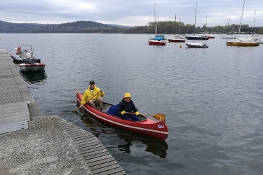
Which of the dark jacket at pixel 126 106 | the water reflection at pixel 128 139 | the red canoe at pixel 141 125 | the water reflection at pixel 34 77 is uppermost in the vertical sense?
the dark jacket at pixel 126 106

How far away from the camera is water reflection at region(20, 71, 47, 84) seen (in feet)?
84.3

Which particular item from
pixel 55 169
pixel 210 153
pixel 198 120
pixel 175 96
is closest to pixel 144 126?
pixel 210 153

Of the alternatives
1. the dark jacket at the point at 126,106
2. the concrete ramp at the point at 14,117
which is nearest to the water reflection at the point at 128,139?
the dark jacket at the point at 126,106

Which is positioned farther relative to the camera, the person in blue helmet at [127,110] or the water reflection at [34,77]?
the water reflection at [34,77]

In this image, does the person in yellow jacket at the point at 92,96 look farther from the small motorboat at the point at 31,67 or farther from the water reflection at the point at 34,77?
the small motorboat at the point at 31,67

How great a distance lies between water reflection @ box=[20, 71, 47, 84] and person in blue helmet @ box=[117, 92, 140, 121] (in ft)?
52.2

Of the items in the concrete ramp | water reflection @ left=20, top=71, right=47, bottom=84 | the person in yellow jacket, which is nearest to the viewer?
the concrete ramp

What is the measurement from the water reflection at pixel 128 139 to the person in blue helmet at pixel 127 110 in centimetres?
79

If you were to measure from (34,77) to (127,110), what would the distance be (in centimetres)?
1898

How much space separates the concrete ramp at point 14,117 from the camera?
715 centimetres

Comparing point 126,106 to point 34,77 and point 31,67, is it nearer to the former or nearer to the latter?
point 34,77

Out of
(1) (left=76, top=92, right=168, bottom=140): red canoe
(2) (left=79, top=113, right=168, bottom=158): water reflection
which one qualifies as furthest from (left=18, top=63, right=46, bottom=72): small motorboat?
(1) (left=76, top=92, right=168, bottom=140): red canoe

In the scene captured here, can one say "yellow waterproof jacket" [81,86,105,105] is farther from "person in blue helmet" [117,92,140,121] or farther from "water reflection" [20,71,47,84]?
"water reflection" [20,71,47,84]

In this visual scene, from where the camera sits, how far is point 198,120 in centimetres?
1423
